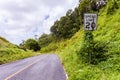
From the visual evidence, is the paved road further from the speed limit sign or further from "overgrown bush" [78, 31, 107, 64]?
the speed limit sign

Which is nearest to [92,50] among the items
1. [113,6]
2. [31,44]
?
[113,6]

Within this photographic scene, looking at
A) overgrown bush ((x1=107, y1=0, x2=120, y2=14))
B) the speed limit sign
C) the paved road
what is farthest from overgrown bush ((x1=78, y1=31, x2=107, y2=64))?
overgrown bush ((x1=107, y1=0, x2=120, y2=14))

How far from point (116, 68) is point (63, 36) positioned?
9361 cm

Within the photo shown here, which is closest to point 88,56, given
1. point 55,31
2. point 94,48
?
point 94,48

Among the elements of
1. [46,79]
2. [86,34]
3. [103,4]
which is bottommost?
[46,79]

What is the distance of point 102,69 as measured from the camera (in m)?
15.0

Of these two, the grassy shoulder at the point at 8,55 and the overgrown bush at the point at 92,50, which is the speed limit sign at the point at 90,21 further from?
the grassy shoulder at the point at 8,55

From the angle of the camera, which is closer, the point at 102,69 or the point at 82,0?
the point at 102,69

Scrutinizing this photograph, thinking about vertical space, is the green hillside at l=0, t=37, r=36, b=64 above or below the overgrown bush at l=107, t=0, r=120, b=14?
below

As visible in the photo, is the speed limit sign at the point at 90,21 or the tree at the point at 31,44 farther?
the tree at the point at 31,44

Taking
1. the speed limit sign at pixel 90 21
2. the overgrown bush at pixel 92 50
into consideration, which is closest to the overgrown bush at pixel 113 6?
the overgrown bush at pixel 92 50

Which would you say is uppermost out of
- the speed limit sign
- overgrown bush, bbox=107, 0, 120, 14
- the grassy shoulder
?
overgrown bush, bbox=107, 0, 120, 14

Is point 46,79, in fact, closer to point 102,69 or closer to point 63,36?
point 102,69

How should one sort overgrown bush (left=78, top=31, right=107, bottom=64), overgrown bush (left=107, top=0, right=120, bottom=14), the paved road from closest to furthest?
1. the paved road
2. overgrown bush (left=78, top=31, right=107, bottom=64)
3. overgrown bush (left=107, top=0, right=120, bottom=14)
